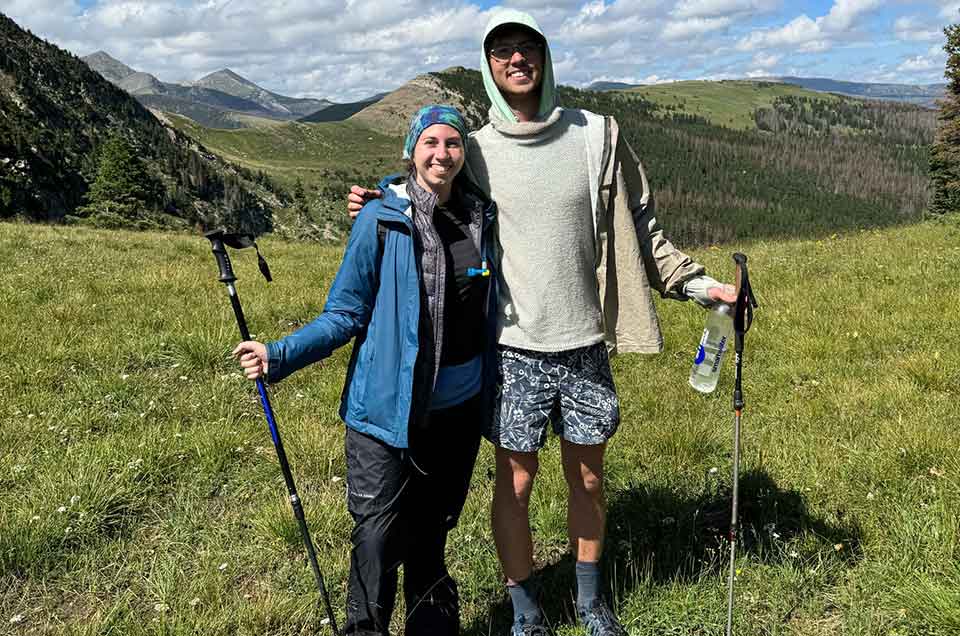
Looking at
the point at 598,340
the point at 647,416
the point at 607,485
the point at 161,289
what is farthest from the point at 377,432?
the point at 161,289

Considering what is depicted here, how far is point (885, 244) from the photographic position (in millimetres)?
13445

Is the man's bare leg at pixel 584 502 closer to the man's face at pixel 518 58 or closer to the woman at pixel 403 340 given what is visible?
the woman at pixel 403 340

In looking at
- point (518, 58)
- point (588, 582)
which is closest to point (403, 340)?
point (518, 58)

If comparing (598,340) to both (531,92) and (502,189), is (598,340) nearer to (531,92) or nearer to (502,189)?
(502,189)

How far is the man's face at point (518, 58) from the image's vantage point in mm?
3121

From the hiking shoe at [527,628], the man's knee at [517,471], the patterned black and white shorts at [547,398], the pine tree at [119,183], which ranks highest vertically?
the pine tree at [119,183]

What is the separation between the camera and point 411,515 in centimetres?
335

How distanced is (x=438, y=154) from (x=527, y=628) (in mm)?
2671

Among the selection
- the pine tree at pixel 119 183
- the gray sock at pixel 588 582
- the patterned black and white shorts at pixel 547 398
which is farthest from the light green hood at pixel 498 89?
the pine tree at pixel 119 183

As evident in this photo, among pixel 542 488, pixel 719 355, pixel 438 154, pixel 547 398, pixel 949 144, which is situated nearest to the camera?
pixel 438 154

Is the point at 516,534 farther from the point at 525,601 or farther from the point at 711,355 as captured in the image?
the point at 711,355

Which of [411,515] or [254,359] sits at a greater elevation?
[254,359]

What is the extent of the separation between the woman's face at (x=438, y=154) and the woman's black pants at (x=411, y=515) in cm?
118

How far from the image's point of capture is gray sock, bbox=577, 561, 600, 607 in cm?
363
